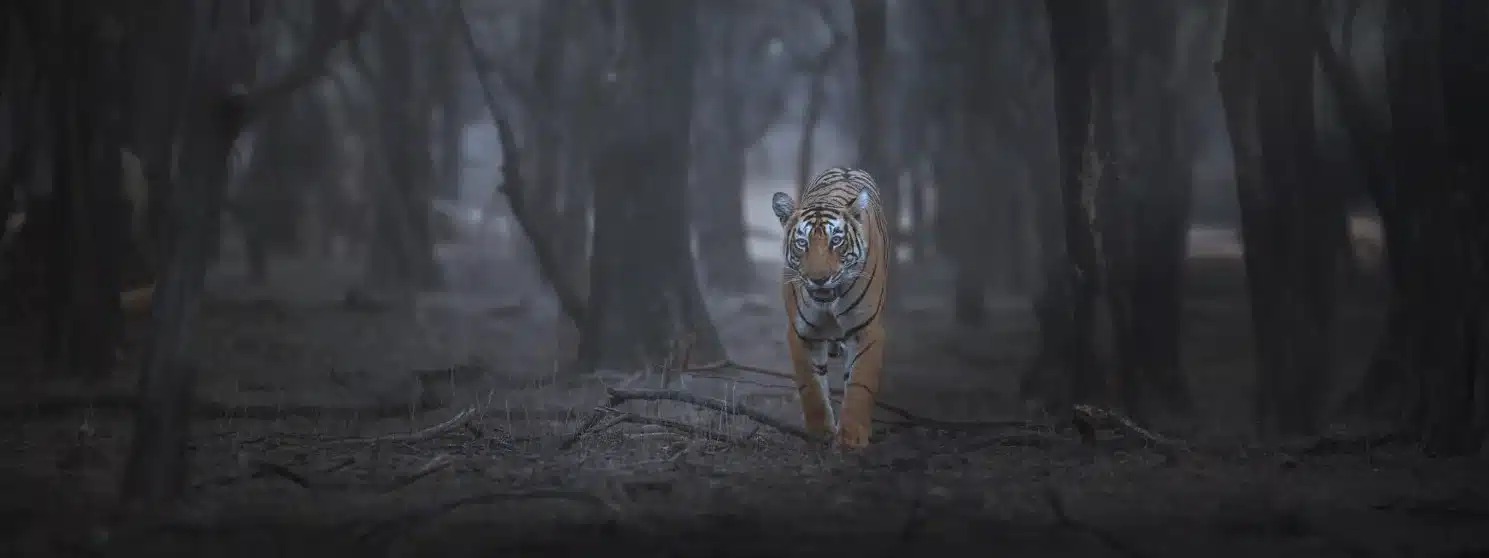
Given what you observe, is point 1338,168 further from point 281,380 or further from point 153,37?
Answer: point 153,37

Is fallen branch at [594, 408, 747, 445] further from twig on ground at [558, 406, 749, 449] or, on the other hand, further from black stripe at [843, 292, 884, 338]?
black stripe at [843, 292, 884, 338]

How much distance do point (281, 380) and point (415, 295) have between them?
1.42 m

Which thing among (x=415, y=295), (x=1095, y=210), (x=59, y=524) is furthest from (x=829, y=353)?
(x=415, y=295)

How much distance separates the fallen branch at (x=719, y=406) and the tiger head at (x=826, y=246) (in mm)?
510

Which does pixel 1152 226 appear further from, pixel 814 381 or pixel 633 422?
pixel 633 422

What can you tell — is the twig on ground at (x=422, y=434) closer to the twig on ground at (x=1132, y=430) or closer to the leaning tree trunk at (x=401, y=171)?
the twig on ground at (x=1132, y=430)

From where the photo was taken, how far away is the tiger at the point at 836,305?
400 cm

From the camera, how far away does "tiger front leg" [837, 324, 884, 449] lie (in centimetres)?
407

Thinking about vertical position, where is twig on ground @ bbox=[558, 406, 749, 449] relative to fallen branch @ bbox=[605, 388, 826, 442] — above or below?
below

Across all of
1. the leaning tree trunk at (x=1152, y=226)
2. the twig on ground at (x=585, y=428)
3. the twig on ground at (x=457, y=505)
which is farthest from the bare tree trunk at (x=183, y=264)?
the leaning tree trunk at (x=1152, y=226)

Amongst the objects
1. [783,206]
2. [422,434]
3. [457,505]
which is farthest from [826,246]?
[422,434]

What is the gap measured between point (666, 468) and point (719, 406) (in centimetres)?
64

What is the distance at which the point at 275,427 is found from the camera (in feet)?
15.0

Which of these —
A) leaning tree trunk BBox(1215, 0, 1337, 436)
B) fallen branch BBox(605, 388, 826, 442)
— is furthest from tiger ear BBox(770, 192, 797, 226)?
leaning tree trunk BBox(1215, 0, 1337, 436)
